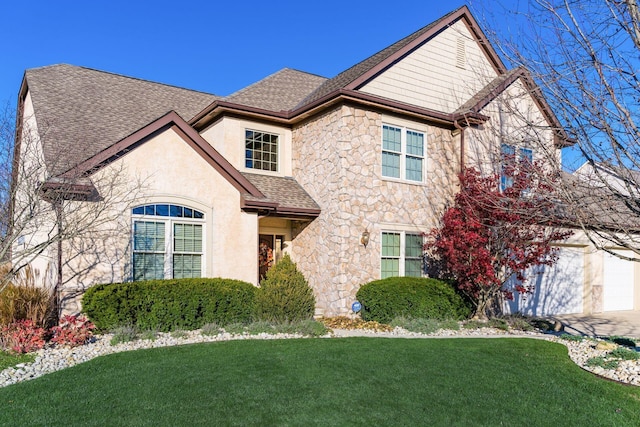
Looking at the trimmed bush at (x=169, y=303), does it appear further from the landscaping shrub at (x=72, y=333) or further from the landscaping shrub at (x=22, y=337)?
the landscaping shrub at (x=22, y=337)

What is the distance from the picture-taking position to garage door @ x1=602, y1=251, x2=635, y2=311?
58.5 feet

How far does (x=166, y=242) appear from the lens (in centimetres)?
1202

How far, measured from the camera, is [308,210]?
46.0ft

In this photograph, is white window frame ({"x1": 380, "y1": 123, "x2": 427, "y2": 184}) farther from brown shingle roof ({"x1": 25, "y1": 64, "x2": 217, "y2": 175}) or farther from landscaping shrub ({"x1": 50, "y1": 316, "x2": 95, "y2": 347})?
landscaping shrub ({"x1": 50, "y1": 316, "x2": 95, "y2": 347})

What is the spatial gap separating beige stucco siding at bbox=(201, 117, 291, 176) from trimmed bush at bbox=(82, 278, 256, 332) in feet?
14.9

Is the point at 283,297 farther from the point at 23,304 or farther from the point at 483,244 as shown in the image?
the point at 483,244

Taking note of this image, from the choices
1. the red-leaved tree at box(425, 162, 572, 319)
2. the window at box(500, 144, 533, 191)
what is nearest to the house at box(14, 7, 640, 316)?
the window at box(500, 144, 533, 191)

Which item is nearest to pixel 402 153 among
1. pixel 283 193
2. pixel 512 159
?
pixel 283 193

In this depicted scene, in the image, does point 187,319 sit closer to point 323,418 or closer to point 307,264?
point 307,264

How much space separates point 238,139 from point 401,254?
5827mm

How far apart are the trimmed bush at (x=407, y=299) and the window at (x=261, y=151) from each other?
4.99 metres

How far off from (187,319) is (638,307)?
54.3ft

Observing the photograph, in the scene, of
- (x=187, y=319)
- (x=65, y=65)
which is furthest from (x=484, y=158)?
(x=65, y=65)

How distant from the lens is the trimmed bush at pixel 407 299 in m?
12.6
